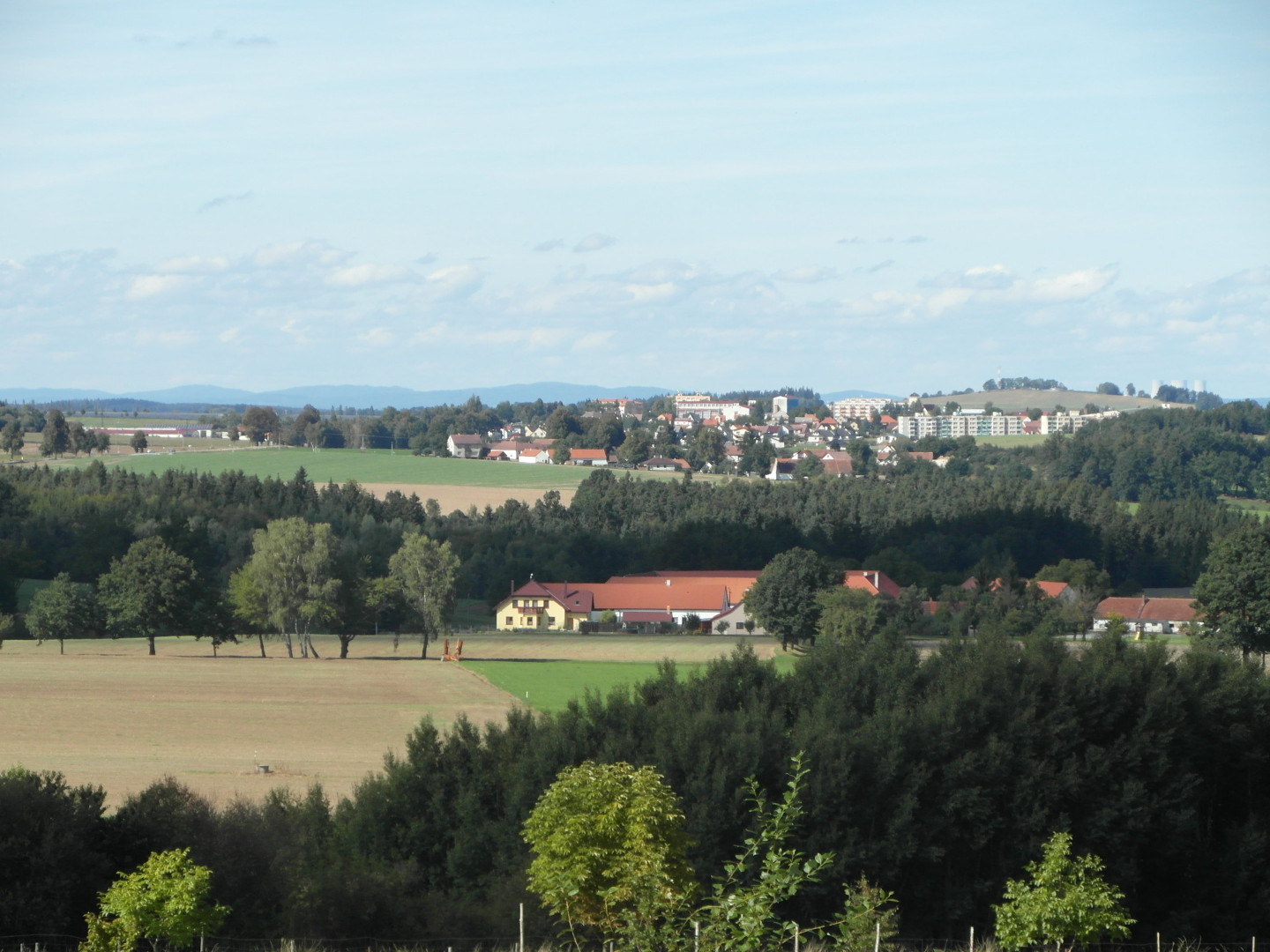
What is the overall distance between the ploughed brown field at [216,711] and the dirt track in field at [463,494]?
65.4 metres

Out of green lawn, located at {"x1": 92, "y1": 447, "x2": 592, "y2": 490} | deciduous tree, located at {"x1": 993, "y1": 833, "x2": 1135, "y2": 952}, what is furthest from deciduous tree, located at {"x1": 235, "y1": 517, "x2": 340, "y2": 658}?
green lawn, located at {"x1": 92, "y1": 447, "x2": 592, "y2": 490}

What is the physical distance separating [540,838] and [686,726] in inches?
372

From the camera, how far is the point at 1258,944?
26750 millimetres

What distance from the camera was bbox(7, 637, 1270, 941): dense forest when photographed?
23.5 meters

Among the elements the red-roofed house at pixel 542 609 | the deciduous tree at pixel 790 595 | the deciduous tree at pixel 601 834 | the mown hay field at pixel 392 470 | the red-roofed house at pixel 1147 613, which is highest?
the mown hay field at pixel 392 470

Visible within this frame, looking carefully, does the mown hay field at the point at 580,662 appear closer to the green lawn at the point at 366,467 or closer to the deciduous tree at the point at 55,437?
the green lawn at the point at 366,467

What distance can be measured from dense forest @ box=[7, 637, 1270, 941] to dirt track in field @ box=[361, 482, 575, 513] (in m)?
102

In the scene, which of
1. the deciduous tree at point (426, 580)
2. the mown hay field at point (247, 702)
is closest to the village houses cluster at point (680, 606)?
the mown hay field at point (247, 702)

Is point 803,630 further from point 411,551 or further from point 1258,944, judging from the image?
point 1258,944

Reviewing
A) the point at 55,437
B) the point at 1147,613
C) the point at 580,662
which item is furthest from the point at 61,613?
the point at 55,437

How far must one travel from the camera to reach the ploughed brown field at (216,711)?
3806 centimetres

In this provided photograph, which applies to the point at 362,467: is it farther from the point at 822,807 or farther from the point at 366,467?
the point at 822,807

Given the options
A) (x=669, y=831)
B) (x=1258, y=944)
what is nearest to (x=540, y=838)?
(x=669, y=831)

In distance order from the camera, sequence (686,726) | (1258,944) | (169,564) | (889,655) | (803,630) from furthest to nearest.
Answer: (803,630) → (169,564) → (889,655) → (686,726) → (1258,944)
